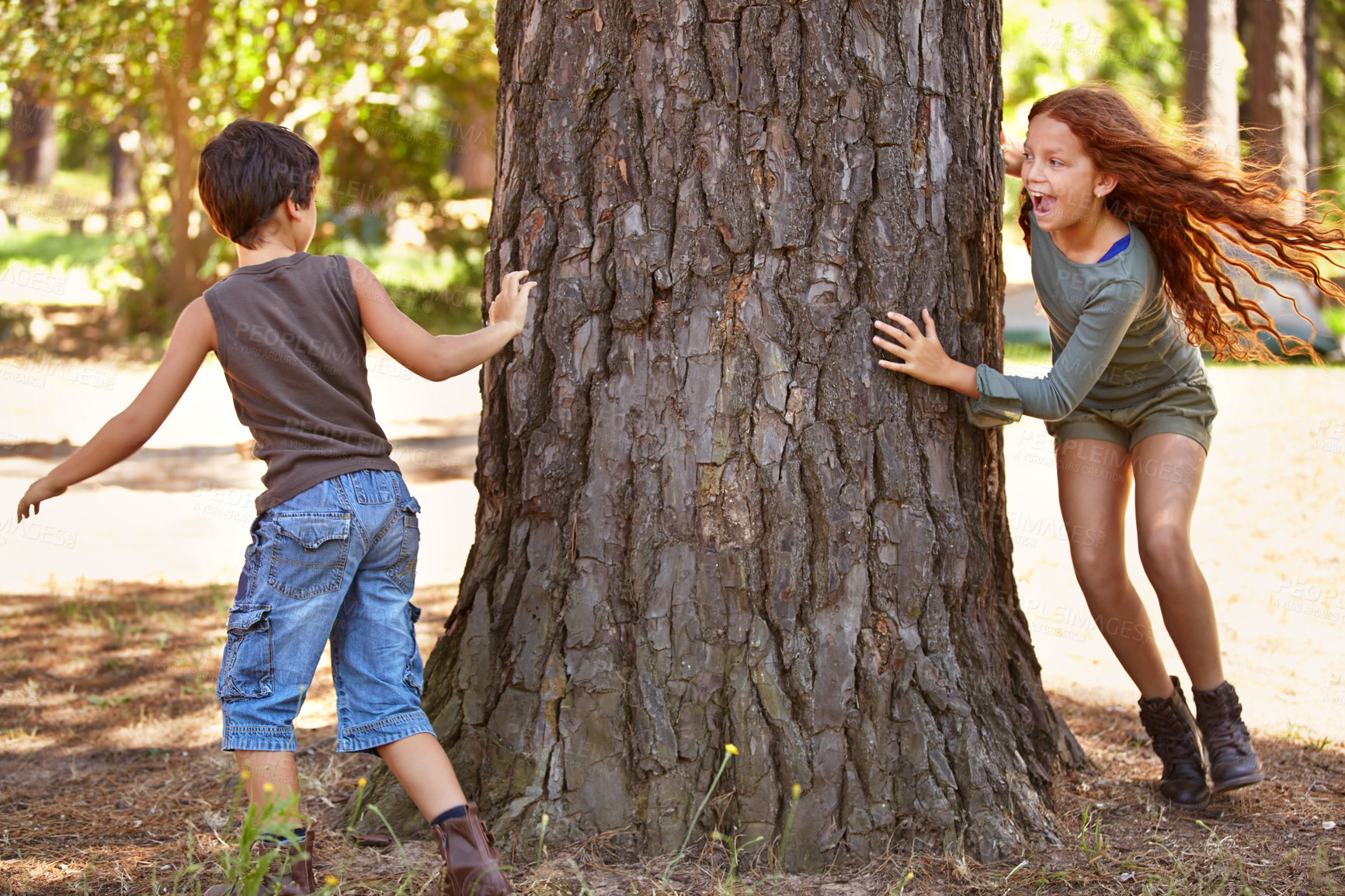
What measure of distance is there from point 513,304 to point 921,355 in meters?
0.89

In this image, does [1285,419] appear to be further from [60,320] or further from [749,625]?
[60,320]

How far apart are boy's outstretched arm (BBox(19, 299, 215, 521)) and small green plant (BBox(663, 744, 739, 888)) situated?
1.34 meters

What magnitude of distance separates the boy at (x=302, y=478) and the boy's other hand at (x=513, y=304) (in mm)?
10

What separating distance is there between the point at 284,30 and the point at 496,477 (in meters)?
11.0

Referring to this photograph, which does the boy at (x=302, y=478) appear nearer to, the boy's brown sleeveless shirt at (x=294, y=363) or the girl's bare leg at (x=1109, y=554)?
the boy's brown sleeveless shirt at (x=294, y=363)

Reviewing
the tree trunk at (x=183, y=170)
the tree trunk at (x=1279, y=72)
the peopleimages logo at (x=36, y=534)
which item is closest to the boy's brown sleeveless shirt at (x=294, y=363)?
the peopleimages logo at (x=36, y=534)

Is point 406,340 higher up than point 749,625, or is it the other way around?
point 406,340

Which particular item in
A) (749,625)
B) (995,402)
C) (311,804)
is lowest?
(311,804)

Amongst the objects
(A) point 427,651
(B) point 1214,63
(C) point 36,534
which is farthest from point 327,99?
(A) point 427,651

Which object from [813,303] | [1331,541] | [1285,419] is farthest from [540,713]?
[1285,419]

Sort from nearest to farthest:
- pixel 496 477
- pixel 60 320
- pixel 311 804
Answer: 1. pixel 496 477
2. pixel 311 804
3. pixel 60 320

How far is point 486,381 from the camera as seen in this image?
2.83 meters

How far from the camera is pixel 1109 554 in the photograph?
2.98m

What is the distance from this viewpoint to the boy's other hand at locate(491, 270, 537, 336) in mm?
2527
